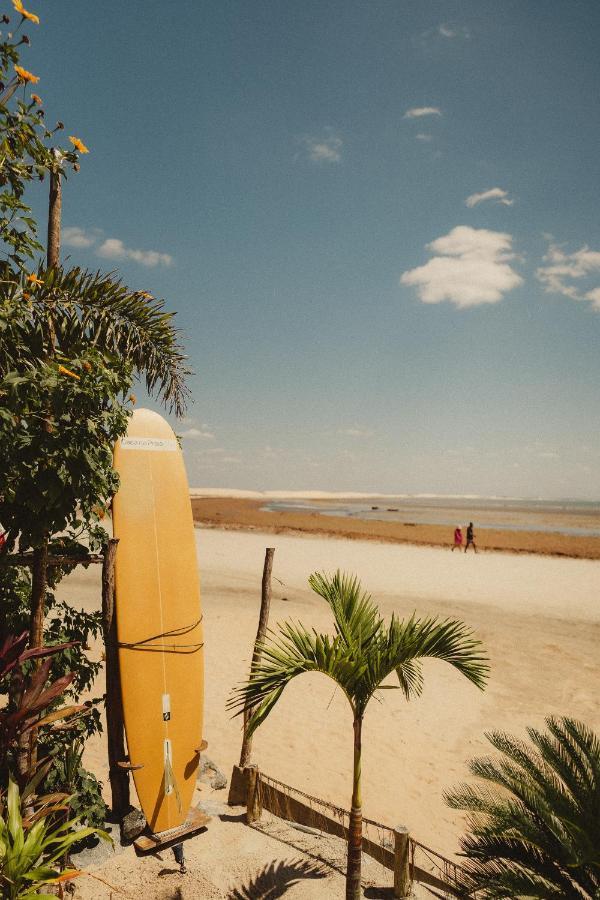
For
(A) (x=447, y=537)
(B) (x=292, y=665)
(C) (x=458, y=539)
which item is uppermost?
(B) (x=292, y=665)

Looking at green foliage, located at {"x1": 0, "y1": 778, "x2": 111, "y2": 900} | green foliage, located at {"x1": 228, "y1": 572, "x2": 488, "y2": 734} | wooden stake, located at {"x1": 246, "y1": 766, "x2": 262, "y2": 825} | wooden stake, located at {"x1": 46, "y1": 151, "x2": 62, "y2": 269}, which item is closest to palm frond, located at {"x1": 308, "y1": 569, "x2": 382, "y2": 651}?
green foliage, located at {"x1": 228, "y1": 572, "x2": 488, "y2": 734}

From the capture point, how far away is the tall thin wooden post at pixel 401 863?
174 inches

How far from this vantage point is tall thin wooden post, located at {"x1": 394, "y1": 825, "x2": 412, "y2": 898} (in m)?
4.42

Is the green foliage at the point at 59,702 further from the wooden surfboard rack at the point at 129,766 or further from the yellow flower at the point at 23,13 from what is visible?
the yellow flower at the point at 23,13

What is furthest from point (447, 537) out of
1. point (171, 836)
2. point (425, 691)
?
point (171, 836)

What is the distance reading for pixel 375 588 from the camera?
1730 centimetres

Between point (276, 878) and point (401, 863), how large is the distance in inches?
45.8

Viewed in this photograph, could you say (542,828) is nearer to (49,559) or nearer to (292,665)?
(292,665)

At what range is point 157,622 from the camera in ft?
17.9

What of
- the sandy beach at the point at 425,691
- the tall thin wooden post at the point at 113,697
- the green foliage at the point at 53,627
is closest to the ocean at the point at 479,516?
the sandy beach at the point at 425,691

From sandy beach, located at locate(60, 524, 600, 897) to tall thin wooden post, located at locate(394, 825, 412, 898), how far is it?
748mm

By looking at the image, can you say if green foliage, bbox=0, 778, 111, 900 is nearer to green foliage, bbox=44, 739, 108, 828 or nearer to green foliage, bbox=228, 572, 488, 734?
green foliage, bbox=44, 739, 108, 828

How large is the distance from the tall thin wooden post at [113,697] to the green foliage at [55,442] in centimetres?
126

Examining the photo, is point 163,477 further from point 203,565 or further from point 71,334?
point 203,565
